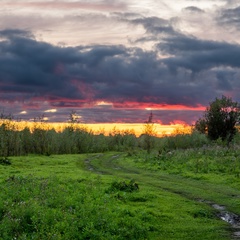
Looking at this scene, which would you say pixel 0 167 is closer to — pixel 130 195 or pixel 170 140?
pixel 130 195

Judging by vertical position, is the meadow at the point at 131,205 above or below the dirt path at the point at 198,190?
above

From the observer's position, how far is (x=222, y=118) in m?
78.2

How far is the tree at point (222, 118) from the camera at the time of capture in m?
77.9

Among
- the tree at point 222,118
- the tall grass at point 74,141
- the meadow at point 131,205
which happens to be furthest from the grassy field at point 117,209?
the tree at point 222,118

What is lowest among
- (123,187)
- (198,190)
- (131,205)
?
(198,190)

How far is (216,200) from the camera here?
23.2m

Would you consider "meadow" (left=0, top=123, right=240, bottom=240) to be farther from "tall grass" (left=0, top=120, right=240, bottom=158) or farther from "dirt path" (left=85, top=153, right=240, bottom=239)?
"tall grass" (left=0, top=120, right=240, bottom=158)

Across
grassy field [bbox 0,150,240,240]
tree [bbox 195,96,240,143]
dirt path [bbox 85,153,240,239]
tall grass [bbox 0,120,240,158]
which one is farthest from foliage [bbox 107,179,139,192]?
tree [bbox 195,96,240,143]

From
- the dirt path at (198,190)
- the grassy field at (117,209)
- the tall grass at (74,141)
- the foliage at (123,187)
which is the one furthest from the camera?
the tall grass at (74,141)

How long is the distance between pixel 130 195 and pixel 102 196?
226cm

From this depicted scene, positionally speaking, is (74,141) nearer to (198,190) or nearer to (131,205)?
(198,190)

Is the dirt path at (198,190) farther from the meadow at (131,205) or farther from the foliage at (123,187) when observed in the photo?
the foliage at (123,187)

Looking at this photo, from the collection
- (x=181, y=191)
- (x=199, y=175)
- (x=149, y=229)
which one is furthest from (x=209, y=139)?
(x=149, y=229)

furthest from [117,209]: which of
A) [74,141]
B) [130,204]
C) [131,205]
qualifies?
[74,141]
